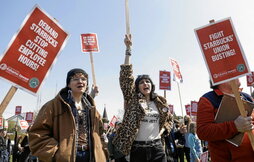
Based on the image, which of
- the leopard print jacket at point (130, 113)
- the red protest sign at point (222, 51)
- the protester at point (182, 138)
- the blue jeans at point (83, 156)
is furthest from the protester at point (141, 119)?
the protester at point (182, 138)

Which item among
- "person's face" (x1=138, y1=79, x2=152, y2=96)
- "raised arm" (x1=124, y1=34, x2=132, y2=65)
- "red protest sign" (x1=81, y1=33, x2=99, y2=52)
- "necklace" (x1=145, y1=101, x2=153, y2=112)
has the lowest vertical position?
"necklace" (x1=145, y1=101, x2=153, y2=112)

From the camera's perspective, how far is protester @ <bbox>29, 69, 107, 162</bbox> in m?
2.39

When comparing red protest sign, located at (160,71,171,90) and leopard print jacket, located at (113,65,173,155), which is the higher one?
red protest sign, located at (160,71,171,90)

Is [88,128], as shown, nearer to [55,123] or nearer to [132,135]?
[55,123]

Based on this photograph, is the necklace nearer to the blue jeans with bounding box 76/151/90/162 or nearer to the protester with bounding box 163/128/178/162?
the protester with bounding box 163/128/178/162

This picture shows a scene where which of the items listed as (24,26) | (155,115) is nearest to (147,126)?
(155,115)

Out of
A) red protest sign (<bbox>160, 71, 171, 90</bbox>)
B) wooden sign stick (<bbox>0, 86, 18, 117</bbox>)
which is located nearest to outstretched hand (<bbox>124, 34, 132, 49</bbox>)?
wooden sign stick (<bbox>0, 86, 18, 117</bbox>)

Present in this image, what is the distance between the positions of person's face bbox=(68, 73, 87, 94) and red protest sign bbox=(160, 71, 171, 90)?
6.31 meters

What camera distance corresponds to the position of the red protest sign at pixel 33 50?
2674 mm

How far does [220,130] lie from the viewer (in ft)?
7.23

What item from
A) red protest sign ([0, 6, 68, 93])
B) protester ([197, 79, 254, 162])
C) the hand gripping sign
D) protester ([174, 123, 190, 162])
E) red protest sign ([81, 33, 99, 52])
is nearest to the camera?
protester ([197, 79, 254, 162])

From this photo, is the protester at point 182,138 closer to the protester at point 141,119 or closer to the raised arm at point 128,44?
the protester at point 141,119

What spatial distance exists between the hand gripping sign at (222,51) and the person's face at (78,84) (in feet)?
4.52

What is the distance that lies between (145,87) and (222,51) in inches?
55.4
